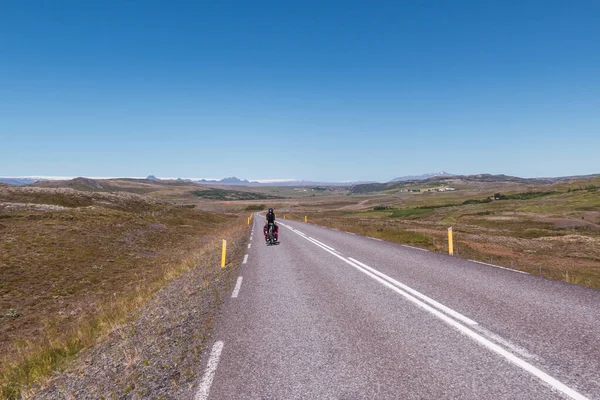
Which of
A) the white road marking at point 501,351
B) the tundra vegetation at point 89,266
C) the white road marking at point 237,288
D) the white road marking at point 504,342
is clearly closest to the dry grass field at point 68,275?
the tundra vegetation at point 89,266

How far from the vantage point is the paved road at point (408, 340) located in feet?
13.4

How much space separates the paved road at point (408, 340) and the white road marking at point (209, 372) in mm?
17

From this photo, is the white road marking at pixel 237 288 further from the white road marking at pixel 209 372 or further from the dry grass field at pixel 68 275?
the white road marking at pixel 209 372

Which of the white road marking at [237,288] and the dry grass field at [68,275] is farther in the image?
the white road marking at [237,288]

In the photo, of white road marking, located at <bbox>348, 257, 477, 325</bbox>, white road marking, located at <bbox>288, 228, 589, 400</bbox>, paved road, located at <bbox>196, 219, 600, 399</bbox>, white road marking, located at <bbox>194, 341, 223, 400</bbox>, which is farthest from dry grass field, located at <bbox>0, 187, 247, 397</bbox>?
white road marking, located at <bbox>348, 257, 477, 325</bbox>

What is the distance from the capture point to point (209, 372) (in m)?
4.64

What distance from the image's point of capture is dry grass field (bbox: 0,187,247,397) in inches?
319

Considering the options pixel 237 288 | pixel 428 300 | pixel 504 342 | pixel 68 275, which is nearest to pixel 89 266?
pixel 68 275

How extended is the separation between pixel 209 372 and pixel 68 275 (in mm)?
17489

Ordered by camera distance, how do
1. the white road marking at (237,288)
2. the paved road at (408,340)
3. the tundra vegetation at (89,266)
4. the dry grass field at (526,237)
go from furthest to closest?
the dry grass field at (526,237) < the white road marking at (237,288) < the tundra vegetation at (89,266) < the paved road at (408,340)

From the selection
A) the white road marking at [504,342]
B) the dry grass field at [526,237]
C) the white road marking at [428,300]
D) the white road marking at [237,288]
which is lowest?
the dry grass field at [526,237]

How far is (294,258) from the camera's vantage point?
15211mm

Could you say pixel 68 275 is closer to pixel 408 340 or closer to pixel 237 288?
pixel 237 288

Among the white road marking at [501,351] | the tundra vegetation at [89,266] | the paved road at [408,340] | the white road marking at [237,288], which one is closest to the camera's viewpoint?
the white road marking at [501,351]
